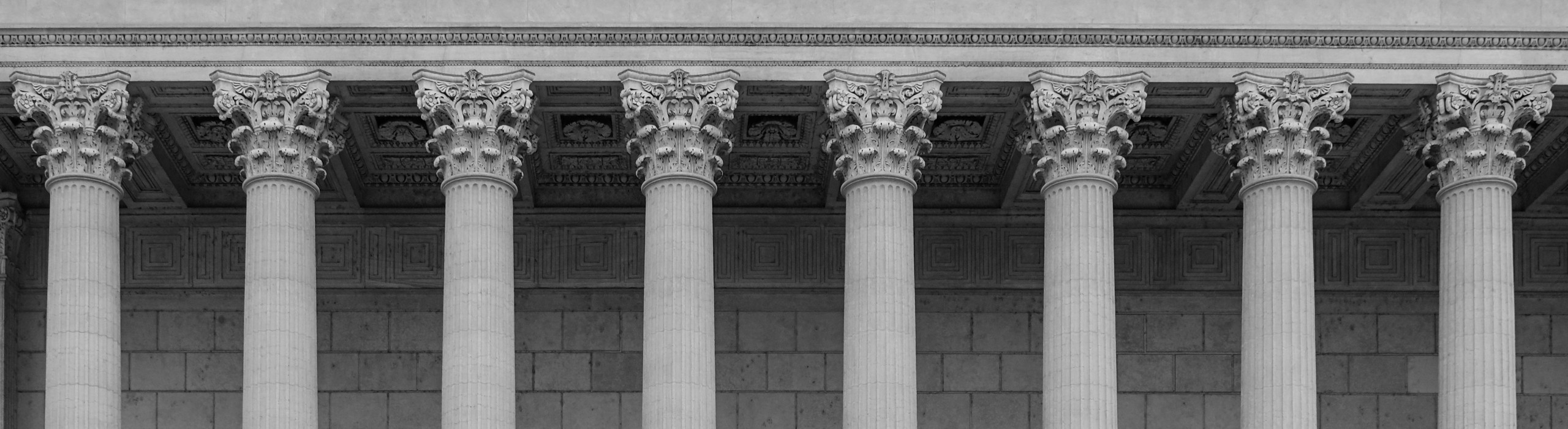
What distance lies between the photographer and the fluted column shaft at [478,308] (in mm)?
41750

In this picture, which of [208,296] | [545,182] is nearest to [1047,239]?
[545,182]

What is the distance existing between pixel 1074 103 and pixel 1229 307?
29.6 feet

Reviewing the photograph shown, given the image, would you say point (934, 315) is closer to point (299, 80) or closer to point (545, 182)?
point (545, 182)

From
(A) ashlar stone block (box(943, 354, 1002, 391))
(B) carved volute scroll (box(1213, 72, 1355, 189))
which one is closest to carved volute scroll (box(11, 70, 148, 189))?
(A) ashlar stone block (box(943, 354, 1002, 391))

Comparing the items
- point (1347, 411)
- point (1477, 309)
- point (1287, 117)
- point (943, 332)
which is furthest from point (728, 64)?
point (1347, 411)

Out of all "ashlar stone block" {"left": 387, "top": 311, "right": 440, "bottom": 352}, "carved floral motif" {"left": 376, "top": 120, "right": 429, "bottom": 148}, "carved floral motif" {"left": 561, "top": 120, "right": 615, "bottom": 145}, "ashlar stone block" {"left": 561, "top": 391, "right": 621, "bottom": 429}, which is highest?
"carved floral motif" {"left": 561, "top": 120, "right": 615, "bottom": 145}

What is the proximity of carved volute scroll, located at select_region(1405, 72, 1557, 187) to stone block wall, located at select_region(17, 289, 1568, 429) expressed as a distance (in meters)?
7.96

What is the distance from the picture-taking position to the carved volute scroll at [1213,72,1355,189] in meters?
42.7

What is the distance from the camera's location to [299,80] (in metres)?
42.6

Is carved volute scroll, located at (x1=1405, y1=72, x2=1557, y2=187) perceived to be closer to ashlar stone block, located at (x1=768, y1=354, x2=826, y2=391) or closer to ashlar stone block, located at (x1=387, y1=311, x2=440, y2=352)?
ashlar stone block, located at (x1=768, y1=354, x2=826, y2=391)

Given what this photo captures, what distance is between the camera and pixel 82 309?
138 ft

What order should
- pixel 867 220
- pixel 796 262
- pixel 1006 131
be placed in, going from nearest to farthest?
pixel 867 220 < pixel 1006 131 < pixel 796 262

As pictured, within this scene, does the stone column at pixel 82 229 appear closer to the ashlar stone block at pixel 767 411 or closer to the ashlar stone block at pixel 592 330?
the ashlar stone block at pixel 592 330

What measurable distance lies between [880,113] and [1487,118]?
819 centimetres
